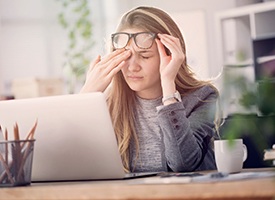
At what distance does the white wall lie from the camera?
6352 mm

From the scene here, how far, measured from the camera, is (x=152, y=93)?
8.21ft

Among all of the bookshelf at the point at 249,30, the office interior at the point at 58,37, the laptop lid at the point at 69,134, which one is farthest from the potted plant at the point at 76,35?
the laptop lid at the point at 69,134

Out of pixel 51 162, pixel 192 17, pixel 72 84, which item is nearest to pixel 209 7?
pixel 192 17

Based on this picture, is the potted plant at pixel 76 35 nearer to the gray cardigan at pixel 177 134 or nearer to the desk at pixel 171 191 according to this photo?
the gray cardigan at pixel 177 134

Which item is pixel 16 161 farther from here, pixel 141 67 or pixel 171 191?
pixel 141 67

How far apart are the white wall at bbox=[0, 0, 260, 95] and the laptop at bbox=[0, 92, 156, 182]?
4442mm

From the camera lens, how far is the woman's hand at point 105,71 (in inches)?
93.7

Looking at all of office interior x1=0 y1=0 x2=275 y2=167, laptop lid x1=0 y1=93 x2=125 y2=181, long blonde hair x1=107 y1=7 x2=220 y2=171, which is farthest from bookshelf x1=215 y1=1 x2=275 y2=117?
laptop lid x1=0 y1=93 x2=125 y2=181

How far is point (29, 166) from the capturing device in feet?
5.57

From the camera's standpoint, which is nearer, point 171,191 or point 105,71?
point 171,191

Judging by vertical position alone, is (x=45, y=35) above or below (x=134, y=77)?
above

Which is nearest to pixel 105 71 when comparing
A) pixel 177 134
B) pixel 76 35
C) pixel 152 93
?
pixel 152 93

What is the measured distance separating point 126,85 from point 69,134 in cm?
77

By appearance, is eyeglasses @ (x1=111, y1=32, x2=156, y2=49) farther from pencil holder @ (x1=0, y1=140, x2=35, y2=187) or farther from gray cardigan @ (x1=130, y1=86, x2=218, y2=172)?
pencil holder @ (x1=0, y1=140, x2=35, y2=187)
